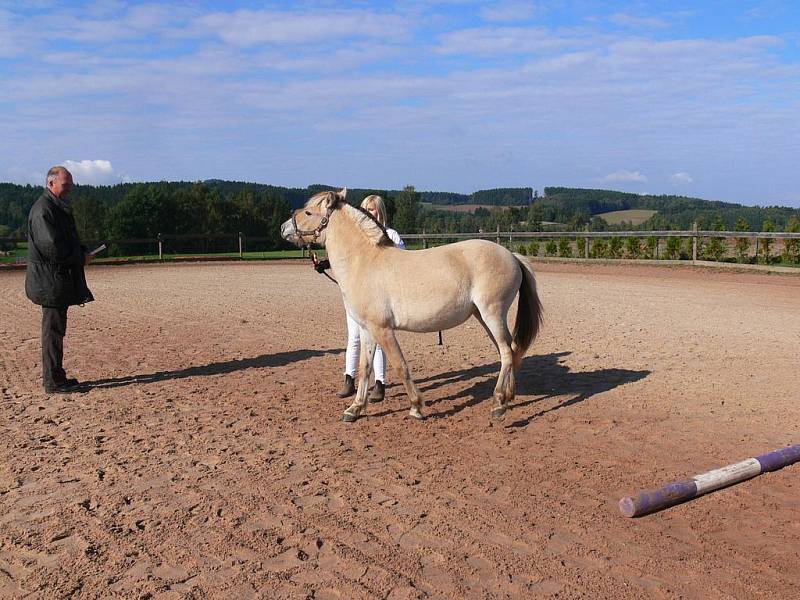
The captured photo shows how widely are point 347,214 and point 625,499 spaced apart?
3876mm

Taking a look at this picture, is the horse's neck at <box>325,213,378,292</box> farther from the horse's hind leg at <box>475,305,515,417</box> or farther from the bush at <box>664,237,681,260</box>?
the bush at <box>664,237,681,260</box>

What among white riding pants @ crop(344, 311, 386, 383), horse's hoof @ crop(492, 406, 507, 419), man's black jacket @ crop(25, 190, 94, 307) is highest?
man's black jacket @ crop(25, 190, 94, 307)

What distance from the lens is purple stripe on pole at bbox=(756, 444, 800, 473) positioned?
4.91m

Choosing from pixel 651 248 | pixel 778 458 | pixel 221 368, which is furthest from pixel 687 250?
pixel 778 458

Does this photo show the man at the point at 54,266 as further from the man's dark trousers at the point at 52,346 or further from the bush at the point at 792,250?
the bush at the point at 792,250

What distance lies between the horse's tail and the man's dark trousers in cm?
515

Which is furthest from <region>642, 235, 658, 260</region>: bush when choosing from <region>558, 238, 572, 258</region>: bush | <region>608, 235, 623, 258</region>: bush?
<region>558, 238, 572, 258</region>: bush

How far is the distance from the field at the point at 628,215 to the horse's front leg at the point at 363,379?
75.2m

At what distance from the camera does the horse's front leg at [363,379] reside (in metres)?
6.62

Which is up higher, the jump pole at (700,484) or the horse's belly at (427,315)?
the horse's belly at (427,315)

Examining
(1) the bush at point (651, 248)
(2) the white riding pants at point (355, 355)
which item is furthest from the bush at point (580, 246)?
(2) the white riding pants at point (355, 355)

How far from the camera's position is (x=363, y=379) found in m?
6.74

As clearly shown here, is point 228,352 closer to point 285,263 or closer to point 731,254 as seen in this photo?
point 285,263

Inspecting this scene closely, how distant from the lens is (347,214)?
6816 mm
